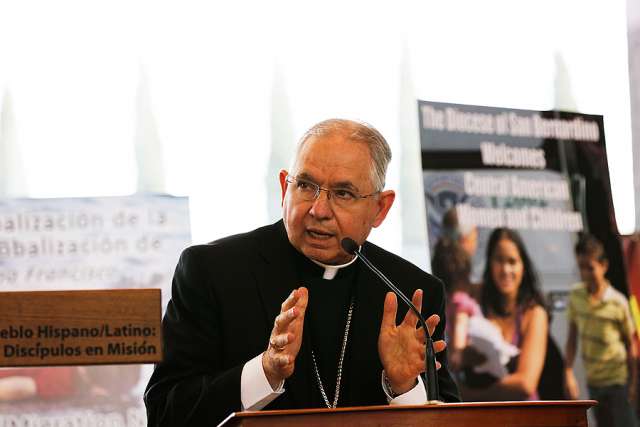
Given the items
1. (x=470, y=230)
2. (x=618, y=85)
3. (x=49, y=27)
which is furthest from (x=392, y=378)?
(x=618, y=85)

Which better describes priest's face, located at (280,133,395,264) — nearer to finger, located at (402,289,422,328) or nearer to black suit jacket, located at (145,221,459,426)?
black suit jacket, located at (145,221,459,426)

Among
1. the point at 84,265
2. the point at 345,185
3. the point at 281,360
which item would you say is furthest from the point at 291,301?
the point at 84,265

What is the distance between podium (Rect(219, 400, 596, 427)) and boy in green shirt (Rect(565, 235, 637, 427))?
3.13 m

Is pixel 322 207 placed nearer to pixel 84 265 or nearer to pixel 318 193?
pixel 318 193

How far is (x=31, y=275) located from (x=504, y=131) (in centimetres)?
249

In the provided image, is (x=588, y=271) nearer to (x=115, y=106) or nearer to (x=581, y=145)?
(x=581, y=145)

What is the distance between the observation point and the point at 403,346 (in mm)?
2982

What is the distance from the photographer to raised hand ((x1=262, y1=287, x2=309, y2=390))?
9.11 ft

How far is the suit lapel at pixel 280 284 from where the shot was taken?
10.6 ft

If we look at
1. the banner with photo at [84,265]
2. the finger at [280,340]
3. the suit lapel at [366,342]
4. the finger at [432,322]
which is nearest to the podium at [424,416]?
the finger at [280,340]

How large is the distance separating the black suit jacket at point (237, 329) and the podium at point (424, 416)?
0.62 metres

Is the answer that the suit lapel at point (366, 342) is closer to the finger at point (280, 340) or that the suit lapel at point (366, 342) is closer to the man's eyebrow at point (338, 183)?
the man's eyebrow at point (338, 183)

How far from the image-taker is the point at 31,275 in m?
4.77

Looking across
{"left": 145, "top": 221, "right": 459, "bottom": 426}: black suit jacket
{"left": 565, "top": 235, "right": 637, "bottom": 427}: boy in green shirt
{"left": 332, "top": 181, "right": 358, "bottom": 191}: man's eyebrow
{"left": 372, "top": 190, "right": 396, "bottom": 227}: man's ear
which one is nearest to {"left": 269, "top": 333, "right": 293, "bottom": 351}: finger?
{"left": 145, "top": 221, "right": 459, "bottom": 426}: black suit jacket
